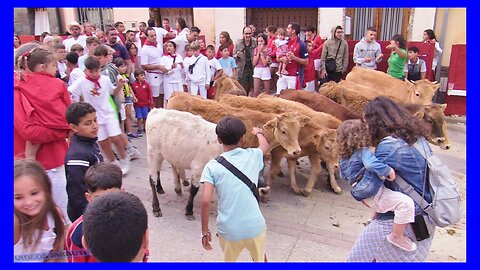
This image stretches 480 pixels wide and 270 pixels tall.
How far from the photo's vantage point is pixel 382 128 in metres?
2.77

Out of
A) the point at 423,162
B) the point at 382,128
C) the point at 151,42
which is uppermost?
the point at 151,42

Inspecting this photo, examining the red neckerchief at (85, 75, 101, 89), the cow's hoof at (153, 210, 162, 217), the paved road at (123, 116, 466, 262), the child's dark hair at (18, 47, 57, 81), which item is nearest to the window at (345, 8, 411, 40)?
the paved road at (123, 116, 466, 262)

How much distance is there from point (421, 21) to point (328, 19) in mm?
2999

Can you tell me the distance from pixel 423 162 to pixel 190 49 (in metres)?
6.66

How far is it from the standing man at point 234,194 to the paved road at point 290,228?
3.62 feet

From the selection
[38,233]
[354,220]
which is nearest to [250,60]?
[354,220]

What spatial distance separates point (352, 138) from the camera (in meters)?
2.74

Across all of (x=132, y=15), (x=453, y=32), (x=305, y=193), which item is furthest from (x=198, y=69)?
(x=132, y=15)

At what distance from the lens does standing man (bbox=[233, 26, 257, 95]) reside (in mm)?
9820

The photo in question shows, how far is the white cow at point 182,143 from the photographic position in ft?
15.8

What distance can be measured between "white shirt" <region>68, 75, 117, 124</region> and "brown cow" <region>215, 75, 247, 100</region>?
297 cm

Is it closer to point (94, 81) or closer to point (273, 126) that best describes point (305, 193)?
point (273, 126)

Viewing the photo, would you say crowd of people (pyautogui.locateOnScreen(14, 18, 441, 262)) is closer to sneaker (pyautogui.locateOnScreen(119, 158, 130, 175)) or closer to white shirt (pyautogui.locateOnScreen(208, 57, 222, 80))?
sneaker (pyautogui.locateOnScreen(119, 158, 130, 175))

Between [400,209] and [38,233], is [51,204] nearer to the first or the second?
[38,233]
